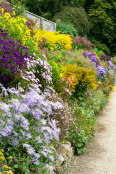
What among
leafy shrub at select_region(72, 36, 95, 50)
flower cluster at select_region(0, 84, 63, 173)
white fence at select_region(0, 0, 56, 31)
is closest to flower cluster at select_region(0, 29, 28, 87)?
flower cluster at select_region(0, 84, 63, 173)

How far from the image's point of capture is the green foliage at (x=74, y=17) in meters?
19.4

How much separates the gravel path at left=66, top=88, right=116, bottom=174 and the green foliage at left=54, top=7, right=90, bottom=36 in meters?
15.1

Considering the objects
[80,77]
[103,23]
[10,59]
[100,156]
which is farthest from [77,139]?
[103,23]

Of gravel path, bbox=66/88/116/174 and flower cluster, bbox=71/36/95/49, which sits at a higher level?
gravel path, bbox=66/88/116/174

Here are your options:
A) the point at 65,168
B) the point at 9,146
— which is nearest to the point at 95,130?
the point at 65,168

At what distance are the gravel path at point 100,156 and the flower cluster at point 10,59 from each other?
1.84m

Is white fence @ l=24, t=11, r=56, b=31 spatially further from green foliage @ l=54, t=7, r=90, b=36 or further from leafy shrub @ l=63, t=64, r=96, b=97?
leafy shrub @ l=63, t=64, r=96, b=97

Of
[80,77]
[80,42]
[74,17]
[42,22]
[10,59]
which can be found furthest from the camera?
[74,17]

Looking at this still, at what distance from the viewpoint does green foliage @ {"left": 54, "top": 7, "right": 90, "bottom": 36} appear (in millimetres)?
19438

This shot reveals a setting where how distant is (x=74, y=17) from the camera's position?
19.9 m

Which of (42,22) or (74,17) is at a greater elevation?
(42,22)

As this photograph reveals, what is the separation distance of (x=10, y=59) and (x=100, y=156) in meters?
2.46

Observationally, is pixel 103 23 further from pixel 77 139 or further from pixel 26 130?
pixel 26 130

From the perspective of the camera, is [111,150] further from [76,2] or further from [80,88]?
[76,2]
